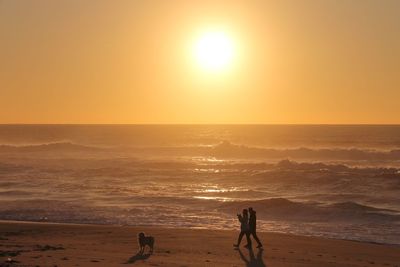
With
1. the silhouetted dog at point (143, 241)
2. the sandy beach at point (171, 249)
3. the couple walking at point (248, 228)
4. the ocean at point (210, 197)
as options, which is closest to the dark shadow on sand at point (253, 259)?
the sandy beach at point (171, 249)

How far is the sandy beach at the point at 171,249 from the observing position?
1455 centimetres

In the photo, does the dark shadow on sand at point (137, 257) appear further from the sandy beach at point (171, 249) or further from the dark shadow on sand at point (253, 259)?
the dark shadow on sand at point (253, 259)

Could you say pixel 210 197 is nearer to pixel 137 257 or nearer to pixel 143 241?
pixel 143 241

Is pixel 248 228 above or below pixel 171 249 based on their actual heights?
above

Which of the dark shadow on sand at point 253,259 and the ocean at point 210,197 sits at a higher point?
the ocean at point 210,197

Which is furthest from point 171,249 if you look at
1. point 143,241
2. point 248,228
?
point 248,228

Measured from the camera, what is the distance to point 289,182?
39.9 m

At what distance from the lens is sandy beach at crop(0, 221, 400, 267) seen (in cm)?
1455

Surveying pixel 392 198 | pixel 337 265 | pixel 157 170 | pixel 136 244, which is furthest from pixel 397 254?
pixel 157 170

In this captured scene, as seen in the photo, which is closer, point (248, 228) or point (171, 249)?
point (171, 249)

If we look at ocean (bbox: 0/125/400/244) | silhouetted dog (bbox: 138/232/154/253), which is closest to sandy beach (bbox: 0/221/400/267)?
silhouetted dog (bbox: 138/232/154/253)

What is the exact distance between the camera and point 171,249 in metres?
16.7

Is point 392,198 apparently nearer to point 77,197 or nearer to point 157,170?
point 77,197

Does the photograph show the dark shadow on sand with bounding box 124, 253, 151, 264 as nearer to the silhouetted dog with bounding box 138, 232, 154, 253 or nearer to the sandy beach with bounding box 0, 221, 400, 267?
the sandy beach with bounding box 0, 221, 400, 267
